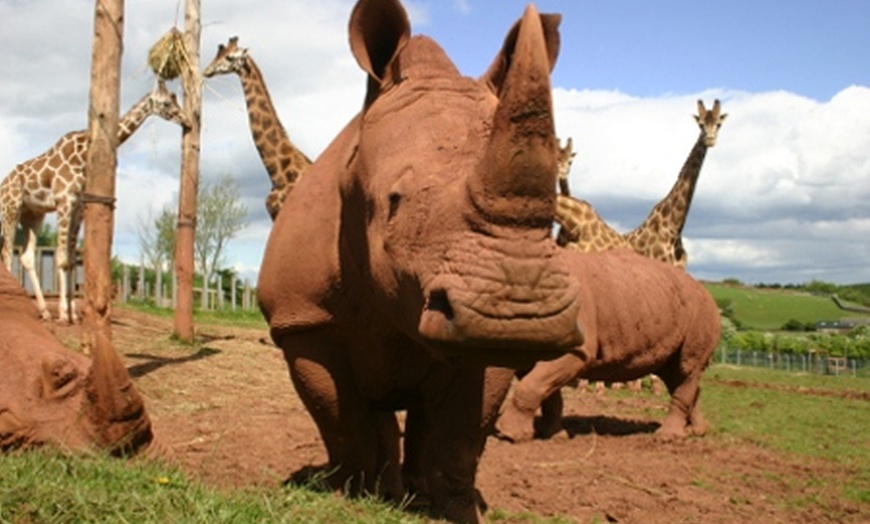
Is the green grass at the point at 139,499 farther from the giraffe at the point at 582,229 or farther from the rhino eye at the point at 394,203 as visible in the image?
the giraffe at the point at 582,229

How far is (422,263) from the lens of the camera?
3.36m

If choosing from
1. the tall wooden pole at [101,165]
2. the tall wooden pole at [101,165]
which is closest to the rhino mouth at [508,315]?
the tall wooden pole at [101,165]

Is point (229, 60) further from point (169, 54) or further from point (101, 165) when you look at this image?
point (101, 165)

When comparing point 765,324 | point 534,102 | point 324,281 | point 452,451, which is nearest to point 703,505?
point 452,451

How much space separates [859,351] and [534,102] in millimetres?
32810

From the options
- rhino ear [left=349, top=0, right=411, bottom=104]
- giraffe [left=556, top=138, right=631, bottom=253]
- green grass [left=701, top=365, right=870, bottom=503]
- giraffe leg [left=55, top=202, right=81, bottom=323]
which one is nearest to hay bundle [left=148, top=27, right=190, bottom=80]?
giraffe leg [left=55, top=202, right=81, bottom=323]

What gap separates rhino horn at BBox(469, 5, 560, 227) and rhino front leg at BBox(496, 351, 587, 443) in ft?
19.6

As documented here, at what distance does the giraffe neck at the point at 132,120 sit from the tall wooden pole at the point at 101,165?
4301 mm

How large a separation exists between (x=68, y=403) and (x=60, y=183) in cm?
941

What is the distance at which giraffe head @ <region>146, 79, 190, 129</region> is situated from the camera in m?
13.5

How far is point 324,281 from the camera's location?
4461 millimetres

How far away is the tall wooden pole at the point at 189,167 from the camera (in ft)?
44.2

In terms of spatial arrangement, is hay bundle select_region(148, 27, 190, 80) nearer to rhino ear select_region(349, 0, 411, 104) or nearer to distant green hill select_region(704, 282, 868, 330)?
rhino ear select_region(349, 0, 411, 104)

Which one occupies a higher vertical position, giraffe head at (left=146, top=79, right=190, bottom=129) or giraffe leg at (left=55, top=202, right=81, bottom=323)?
giraffe head at (left=146, top=79, right=190, bottom=129)
